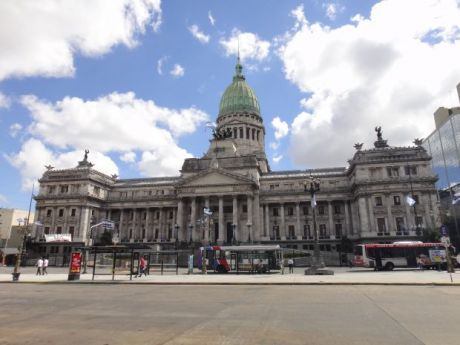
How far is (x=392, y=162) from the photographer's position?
222 ft

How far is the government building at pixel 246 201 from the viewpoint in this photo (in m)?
66.1

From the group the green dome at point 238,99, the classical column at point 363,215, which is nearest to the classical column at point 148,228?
the green dome at point 238,99

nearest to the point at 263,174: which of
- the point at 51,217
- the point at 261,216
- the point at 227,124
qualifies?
the point at 261,216

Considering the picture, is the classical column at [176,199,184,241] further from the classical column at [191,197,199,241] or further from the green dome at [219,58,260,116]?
the green dome at [219,58,260,116]

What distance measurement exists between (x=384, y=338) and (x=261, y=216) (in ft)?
223

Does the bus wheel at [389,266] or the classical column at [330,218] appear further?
the classical column at [330,218]

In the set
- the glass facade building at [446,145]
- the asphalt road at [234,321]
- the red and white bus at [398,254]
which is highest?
the glass facade building at [446,145]

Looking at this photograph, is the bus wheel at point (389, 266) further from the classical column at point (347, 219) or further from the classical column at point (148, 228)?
the classical column at point (148, 228)

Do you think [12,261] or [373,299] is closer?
[373,299]

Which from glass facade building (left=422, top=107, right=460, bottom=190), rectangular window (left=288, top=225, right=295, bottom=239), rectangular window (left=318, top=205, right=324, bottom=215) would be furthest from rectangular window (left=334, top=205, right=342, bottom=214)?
glass facade building (left=422, top=107, right=460, bottom=190)

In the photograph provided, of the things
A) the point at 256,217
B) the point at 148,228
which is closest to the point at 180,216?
the point at 148,228

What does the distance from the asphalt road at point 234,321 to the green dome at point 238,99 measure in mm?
87243

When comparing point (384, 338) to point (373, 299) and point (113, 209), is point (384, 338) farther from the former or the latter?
point (113, 209)

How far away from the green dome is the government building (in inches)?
610
